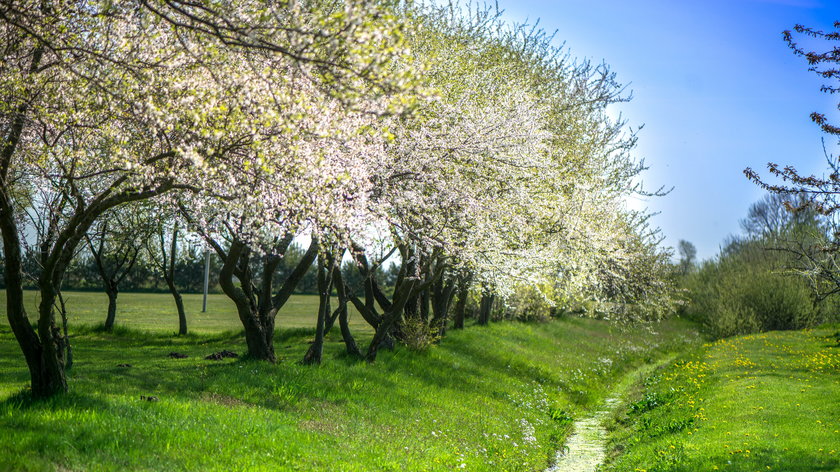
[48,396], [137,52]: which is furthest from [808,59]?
[48,396]

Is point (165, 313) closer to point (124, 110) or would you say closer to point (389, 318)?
point (389, 318)

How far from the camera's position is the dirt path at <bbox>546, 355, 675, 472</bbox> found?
1560 centimetres

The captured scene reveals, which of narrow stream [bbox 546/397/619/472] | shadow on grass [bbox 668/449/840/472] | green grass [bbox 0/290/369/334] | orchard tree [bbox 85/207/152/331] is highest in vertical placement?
orchard tree [bbox 85/207/152/331]

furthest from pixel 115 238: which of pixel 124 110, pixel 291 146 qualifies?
pixel 291 146

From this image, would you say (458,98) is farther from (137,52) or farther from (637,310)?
(637,310)

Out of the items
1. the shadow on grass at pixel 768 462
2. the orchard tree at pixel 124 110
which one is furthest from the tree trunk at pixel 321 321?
the shadow on grass at pixel 768 462

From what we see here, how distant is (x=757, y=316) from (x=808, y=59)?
39488 mm

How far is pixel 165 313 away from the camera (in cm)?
5322

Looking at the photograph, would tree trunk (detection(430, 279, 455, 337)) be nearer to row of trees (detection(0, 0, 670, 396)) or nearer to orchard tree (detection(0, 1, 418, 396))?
row of trees (detection(0, 0, 670, 396))

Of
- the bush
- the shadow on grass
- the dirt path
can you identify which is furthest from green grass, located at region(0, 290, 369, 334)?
the shadow on grass

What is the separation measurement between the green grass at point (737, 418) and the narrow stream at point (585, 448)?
457 mm

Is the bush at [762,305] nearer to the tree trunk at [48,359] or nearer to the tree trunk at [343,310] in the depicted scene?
the tree trunk at [343,310]

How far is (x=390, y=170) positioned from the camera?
18609 mm

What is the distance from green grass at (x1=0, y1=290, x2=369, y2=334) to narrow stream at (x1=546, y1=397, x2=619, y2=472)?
22.4m
